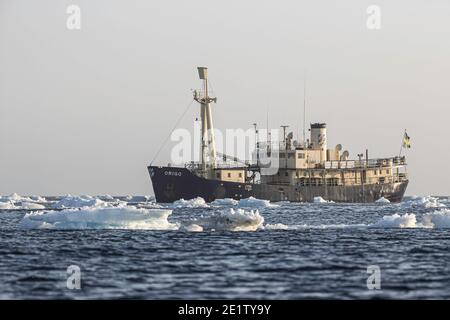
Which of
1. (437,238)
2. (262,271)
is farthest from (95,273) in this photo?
(437,238)

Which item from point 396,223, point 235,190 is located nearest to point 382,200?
point 235,190

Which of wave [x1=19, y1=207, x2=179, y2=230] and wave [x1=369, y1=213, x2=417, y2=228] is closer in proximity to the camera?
wave [x1=19, y1=207, x2=179, y2=230]

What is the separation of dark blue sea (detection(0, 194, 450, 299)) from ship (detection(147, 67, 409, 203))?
5130cm

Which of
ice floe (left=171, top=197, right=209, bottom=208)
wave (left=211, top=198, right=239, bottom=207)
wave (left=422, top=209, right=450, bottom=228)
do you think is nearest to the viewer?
wave (left=422, top=209, right=450, bottom=228)

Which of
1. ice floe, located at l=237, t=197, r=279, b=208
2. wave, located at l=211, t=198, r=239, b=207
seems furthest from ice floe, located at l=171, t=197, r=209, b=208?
ice floe, located at l=237, t=197, r=279, b=208

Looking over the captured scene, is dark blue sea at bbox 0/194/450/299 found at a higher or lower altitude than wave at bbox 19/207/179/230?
lower

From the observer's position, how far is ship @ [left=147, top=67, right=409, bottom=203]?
362 feet

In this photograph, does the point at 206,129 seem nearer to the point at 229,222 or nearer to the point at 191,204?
the point at 191,204

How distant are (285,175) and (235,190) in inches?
331

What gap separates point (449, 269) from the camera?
113 feet

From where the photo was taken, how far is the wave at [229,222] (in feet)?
166

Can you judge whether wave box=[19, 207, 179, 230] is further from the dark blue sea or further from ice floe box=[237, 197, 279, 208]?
ice floe box=[237, 197, 279, 208]

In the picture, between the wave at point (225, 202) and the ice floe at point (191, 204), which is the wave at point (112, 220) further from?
the wave at point (225, 202)

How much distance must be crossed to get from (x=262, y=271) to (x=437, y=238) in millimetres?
17010
